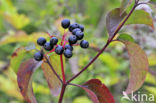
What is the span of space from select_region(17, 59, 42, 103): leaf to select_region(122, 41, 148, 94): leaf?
27cm

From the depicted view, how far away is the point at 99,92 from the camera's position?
60 centimetres

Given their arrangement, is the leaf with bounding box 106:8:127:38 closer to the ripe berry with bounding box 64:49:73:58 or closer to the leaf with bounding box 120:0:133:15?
the leaf with bounding box 120:0:133:15

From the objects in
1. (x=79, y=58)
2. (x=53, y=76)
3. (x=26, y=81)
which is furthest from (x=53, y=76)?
(x=79, y=58)

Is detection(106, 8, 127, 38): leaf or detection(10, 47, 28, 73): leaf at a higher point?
detection(106, 8, 127, 38): leaf

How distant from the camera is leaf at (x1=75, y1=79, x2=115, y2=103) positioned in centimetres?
58

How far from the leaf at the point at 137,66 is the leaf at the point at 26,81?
27cm

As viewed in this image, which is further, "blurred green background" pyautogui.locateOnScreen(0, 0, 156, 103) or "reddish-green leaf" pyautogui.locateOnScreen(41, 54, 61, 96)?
"blurred green background" pyautogui.locateOnScreen(0, 0, 156, 103)

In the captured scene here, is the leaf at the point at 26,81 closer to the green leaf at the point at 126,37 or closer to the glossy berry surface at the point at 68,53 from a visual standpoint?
the glossy berry surface at the point at 68,53

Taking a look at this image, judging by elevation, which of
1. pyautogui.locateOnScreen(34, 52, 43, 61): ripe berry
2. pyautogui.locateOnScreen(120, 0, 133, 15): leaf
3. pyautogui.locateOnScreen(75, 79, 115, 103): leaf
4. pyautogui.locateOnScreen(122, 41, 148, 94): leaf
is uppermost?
pyautogui.locateOnScreen(120, 0, 133, 15): leaf

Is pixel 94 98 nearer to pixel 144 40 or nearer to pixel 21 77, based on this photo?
pixel 21 77

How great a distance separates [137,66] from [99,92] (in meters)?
0.13

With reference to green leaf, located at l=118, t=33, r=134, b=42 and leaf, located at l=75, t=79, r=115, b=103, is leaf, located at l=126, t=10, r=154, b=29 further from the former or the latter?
leaf, located at l=75, t=79, r=115, b=103

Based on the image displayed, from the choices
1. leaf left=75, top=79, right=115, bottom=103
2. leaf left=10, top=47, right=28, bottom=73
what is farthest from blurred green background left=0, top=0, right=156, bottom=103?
Result: leaf left=75, top=79, right=115, bottom=103

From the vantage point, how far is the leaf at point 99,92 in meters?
0.58
